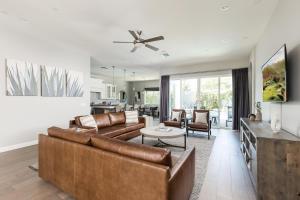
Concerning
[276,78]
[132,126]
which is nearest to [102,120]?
[132,126]

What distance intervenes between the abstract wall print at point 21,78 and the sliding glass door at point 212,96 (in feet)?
18.7

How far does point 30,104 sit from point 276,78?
558cm

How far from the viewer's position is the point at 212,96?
738 centimetres

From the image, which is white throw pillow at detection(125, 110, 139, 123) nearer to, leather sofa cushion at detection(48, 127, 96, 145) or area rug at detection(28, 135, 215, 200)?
area rug at detection(28, 135, 215, 200)

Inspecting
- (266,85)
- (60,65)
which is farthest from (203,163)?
(60,65)

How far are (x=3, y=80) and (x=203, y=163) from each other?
4953 mm

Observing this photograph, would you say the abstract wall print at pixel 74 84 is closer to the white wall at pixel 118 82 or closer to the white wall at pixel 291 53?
the white wall at pixel 118 82

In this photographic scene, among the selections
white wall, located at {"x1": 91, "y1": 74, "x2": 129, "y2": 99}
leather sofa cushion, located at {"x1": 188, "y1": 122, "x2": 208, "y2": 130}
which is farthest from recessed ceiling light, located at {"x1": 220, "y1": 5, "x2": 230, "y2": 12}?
white wall, located at {"x1": 91, "y1": 74, "x2": 129, "y2": 99}

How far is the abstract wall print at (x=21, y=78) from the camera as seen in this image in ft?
12.6

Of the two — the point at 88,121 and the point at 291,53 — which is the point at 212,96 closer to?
the point at 291,53

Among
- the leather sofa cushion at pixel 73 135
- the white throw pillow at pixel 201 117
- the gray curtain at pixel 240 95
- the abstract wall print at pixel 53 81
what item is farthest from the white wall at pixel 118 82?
the leather sofa cushion at pixel 73 135

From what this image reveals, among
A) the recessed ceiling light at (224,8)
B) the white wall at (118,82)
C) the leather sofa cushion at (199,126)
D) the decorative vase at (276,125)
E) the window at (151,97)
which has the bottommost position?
the leather sofa cushion at (199,126)

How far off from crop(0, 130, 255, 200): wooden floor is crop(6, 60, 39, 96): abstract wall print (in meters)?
1.53

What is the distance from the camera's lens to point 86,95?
19.3ft
